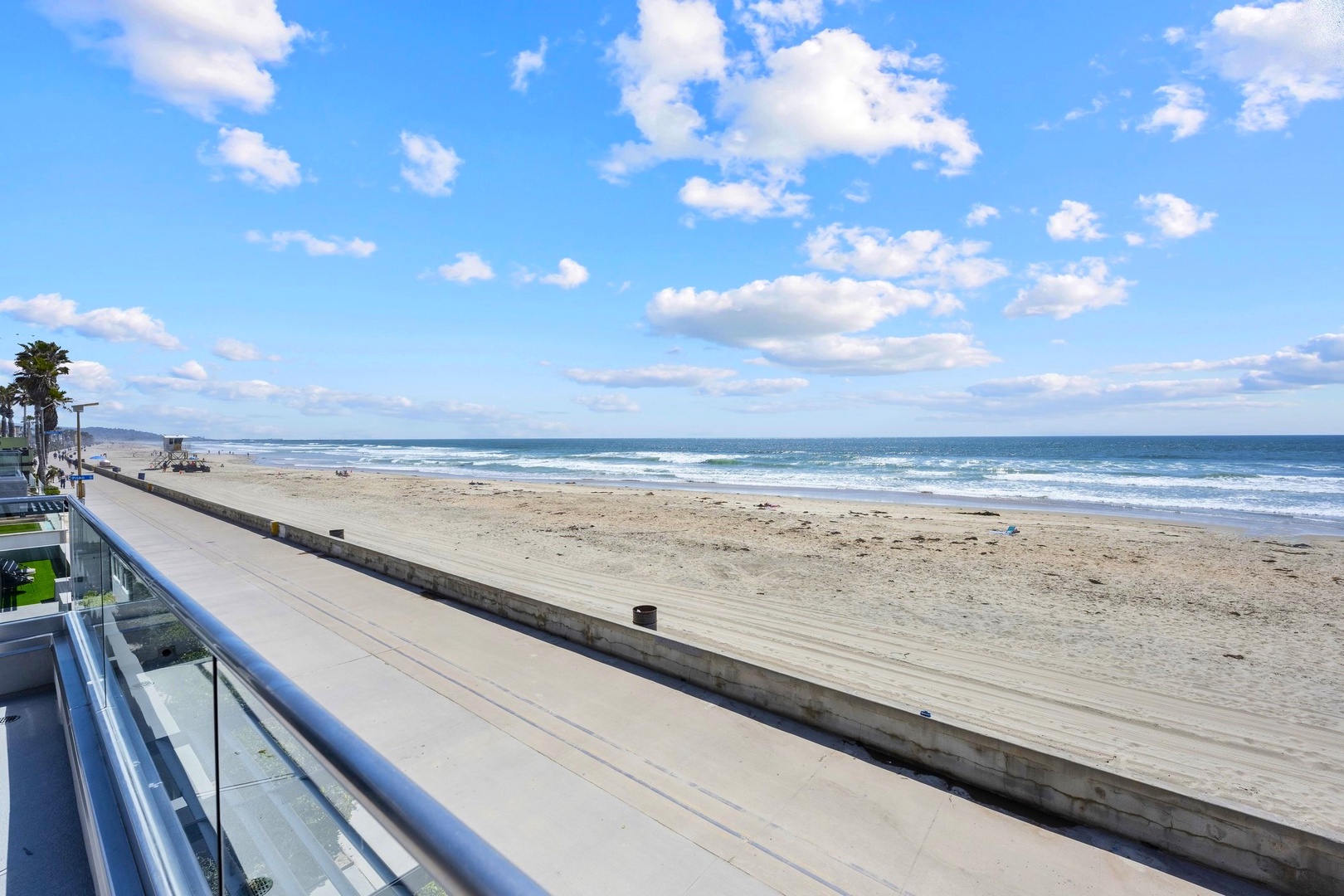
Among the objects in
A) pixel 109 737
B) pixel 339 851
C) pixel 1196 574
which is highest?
pixel 339 851

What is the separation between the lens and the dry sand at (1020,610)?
19.1 feet

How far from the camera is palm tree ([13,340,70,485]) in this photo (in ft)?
110

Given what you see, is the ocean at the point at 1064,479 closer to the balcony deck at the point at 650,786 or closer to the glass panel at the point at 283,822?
the balcony deck at the point at 650,786

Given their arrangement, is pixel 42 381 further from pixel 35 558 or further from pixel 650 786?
pixel 650 786

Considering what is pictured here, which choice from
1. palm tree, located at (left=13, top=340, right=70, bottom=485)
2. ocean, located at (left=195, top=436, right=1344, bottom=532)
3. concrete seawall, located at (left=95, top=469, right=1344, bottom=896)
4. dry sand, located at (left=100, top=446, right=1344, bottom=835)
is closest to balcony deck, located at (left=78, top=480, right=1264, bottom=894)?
concrete seawall, located at (left=95, top=469, right=1344, bottom=896)

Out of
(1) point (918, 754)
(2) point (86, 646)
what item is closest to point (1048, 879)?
(1) point (918, 754)

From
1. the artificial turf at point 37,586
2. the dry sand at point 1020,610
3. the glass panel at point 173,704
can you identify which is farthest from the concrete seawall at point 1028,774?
the artificial turf at point 37,586

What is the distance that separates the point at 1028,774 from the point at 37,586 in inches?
402

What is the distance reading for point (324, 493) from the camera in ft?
98.1

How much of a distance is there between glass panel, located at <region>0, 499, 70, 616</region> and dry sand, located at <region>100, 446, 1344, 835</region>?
466cm

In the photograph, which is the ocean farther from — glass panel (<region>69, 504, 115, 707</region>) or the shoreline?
→ glass panel (<region>69, 504, 115, 707</region>)

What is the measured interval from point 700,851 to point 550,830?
3.31 ft

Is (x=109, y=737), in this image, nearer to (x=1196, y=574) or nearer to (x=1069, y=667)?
(x=1069, y=667)

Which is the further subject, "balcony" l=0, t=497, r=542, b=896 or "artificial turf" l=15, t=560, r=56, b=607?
"artificial turf" l=15, t=560, r=56, b=607
